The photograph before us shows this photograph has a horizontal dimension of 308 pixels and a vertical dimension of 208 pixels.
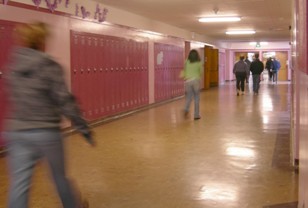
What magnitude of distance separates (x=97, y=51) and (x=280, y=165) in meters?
5.17

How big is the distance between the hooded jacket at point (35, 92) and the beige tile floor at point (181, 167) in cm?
139

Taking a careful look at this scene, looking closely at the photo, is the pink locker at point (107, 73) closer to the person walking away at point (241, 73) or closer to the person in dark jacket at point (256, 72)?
the person walking away at point (241, 73)

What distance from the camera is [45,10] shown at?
24.0 feet

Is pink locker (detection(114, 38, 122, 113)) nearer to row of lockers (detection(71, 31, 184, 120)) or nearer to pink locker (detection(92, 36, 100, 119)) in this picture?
row of lockers (detection(71, 31, 184, 120))

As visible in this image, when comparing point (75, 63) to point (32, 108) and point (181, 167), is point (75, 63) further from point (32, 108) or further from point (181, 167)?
point (32, 108)

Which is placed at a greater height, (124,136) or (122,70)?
(122,70)

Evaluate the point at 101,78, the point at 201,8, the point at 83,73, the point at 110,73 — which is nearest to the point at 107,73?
the point at 110,73

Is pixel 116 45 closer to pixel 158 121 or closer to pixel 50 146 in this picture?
pixel 158 121

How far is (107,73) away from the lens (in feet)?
32.1

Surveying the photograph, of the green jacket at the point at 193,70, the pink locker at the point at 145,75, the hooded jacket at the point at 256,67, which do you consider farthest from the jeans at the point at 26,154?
the hooded jacket at the point at 256,67

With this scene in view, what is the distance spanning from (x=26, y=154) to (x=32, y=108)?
0.30 metres

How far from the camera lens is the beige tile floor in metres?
4.07

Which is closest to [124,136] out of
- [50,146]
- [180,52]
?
[50,146]

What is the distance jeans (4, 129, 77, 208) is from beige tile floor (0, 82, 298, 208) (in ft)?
3.75
